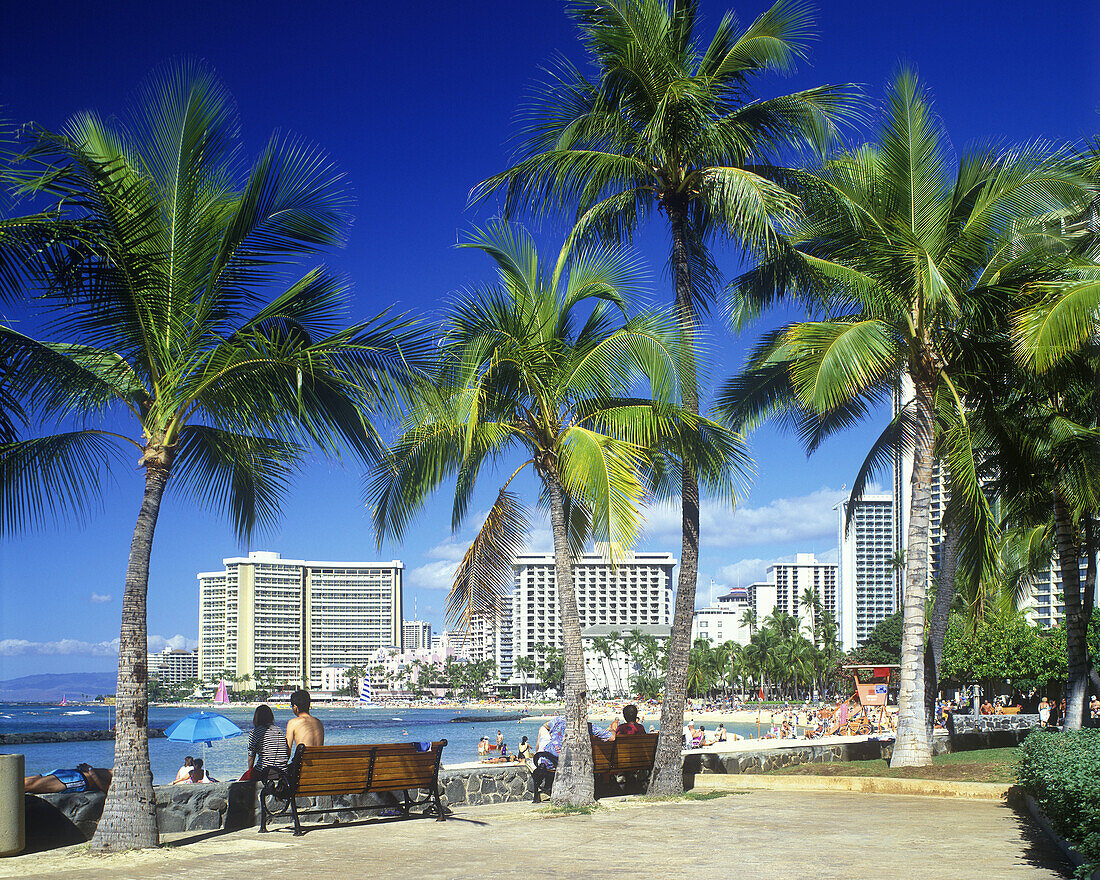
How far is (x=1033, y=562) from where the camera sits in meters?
24.3

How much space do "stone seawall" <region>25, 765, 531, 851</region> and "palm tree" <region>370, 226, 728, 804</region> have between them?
115cm

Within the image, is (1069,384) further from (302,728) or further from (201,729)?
(201,729)

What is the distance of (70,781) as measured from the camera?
Answer: 8203 millimetres

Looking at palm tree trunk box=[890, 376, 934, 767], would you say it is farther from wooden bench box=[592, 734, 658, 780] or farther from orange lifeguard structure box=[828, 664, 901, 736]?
orange lifeguard structure box=[828, 664, 901, 736]

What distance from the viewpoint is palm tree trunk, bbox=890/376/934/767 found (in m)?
13.0

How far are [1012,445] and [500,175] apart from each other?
777cm

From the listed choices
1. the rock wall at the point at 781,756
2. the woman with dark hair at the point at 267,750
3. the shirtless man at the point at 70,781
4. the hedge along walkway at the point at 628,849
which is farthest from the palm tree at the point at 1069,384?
the shirtless man at the point at 70,781

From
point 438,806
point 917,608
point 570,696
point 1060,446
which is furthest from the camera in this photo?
point 917,608

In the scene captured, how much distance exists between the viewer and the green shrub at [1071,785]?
554 centimetres

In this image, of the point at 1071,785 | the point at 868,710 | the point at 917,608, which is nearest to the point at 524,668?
the point at 868,710

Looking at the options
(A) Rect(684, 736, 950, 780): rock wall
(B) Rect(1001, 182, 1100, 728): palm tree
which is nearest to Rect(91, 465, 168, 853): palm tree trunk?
(A) Rect(684, 736, 950, 780): rock wall

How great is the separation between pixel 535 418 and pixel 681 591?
3252 millimetres

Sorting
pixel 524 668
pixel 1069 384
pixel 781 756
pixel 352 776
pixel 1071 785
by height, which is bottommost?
pixel 524 668

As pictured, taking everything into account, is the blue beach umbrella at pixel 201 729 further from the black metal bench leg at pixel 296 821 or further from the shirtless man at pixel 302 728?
the black metal bench leg at pixel 296 821
